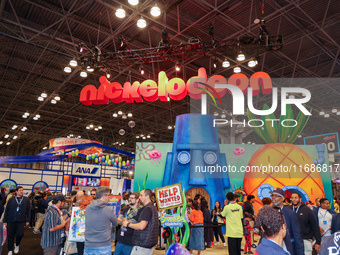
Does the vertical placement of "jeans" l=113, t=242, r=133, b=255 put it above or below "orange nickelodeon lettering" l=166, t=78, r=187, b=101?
below

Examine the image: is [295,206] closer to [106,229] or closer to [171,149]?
[106,229]

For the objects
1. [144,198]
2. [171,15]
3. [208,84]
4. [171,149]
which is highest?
[171,15]

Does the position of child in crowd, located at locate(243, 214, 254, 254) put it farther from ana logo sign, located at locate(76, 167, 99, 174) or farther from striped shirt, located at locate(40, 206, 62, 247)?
ana logo sign, located at locate(76, 167, 99, 174)

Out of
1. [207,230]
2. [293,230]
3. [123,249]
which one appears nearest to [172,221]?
[123,249]

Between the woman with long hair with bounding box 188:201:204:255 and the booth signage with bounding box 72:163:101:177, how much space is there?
1730 cm

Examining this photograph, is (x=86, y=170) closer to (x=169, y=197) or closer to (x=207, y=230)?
(x=207, y=230)

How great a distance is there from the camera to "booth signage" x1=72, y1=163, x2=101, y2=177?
2219 cm

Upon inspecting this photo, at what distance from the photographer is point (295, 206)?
4613 millimetres

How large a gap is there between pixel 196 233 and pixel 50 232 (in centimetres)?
371

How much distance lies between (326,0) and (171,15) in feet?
17.2

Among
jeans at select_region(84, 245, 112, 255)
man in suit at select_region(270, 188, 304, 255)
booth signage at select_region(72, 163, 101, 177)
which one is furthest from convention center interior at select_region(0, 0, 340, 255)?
booth signage at select_region(72, 163, 101, 177)

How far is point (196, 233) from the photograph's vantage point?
6688mm

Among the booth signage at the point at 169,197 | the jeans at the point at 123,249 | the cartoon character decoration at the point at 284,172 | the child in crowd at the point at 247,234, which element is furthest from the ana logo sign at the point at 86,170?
the jeans at the point at 123,249

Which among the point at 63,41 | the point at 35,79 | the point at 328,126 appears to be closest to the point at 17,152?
the point at 35,79
